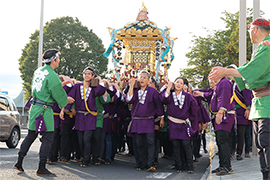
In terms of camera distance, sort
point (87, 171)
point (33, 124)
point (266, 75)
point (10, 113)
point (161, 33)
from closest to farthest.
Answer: point (266, 75), point (33, 124), point (87, 171), point (10, 113), point (161, 33)

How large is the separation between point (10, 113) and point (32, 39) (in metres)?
25.3

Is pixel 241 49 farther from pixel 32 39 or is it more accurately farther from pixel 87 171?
pixel 32 39

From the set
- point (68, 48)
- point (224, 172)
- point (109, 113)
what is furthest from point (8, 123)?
point (68, 48)

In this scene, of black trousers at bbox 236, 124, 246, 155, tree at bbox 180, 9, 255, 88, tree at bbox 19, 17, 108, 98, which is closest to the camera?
black trousers at bbox 236, 124, 246, 155

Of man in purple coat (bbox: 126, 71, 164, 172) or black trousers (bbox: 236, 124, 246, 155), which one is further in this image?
black trousers (bbox: 236, 124, 246, 155)

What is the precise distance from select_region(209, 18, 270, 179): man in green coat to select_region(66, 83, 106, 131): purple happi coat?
3.73 meters

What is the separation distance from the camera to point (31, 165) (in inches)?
268

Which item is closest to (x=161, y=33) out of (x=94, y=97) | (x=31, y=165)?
(x=94, y=97)

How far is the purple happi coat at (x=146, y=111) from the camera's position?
691cm

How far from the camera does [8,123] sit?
11102mm

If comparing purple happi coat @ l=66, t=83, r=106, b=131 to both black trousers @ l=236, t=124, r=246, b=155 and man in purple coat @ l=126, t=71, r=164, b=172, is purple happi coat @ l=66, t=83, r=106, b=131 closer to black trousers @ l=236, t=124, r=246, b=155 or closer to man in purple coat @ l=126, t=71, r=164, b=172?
man in purple coat @ l=126, t=71, r=164, b=172

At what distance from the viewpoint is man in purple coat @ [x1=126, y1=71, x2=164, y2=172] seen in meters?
6.88

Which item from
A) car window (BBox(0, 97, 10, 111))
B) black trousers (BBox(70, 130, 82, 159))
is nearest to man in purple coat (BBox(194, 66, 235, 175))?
black trousers (BBox(70, 130, 82, 159))

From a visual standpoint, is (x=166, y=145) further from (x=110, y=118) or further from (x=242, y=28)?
(x=242, y=28)
